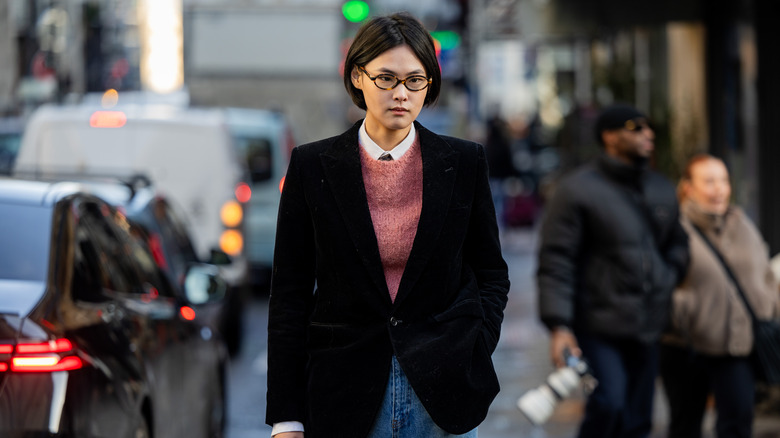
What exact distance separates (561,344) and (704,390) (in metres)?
1.16

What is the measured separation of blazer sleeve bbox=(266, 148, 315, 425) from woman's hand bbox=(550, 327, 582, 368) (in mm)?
2776

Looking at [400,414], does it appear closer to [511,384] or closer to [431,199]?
[431,199]

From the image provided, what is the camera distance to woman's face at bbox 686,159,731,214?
6.84m

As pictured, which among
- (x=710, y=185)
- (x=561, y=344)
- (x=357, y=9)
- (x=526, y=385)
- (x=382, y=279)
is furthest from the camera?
(x=357, y=9)

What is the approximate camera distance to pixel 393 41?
3.51 meters

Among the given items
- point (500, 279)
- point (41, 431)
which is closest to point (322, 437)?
point (500, 279)

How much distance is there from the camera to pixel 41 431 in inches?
162

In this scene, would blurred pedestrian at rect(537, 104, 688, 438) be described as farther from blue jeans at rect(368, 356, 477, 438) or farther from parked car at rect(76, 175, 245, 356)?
blue jeans at rect(368, 356, 477, 438)

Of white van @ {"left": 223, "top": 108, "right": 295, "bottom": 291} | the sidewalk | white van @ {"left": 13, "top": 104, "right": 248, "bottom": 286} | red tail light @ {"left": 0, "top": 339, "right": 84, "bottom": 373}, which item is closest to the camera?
red tail light @ {"left": 0, "top": 339, "right": 84, "bottom": 373}

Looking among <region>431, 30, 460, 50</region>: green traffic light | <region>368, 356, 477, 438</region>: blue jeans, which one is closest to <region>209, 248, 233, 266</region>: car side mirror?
<region>368, 356, 477, 438</region>: blue jeans

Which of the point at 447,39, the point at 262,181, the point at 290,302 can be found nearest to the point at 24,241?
the point at 290,302

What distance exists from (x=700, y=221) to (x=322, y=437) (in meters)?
3.79

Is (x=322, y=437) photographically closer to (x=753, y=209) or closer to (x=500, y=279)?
(x=500, y=279)

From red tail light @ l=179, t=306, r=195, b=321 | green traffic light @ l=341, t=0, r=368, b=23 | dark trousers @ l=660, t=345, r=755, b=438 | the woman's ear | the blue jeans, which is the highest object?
green traffic light @ l=341, t=0, r=368, b=23
